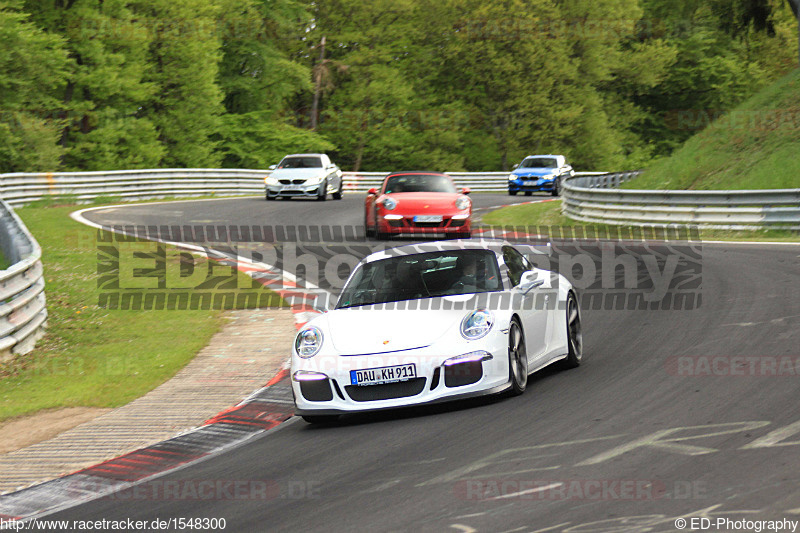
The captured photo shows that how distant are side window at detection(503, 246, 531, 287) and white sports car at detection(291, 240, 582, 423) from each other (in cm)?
2

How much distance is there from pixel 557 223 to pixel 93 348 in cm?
1823

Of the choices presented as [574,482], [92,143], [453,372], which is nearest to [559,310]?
[453,372]

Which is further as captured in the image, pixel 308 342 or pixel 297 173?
pixel 297 173

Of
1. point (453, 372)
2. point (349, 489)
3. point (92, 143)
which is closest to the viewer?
point (349, 489)

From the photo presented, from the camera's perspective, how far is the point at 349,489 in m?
6.21

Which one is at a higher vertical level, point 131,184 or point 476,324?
point 476,324

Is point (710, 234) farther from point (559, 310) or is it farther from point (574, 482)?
point (574, 482)

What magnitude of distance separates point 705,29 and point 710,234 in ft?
197

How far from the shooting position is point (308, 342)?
856 centimetres

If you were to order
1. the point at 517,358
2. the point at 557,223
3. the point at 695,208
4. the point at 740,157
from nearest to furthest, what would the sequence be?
the point at 517,358 < the point at 695,208 < the point at 740,157 < the point at 557,223

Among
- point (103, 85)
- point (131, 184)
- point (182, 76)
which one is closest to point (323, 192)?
point (131, 184)

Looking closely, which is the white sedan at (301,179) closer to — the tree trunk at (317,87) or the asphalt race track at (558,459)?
the asphalt race track at (558,459)

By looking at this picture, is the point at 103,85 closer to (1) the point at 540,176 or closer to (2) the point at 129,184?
(2) the point at 129,184

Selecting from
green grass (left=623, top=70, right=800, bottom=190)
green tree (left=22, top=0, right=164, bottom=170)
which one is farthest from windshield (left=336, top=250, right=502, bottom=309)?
green tree (left=22, top=0, right=164, bottom=170)
